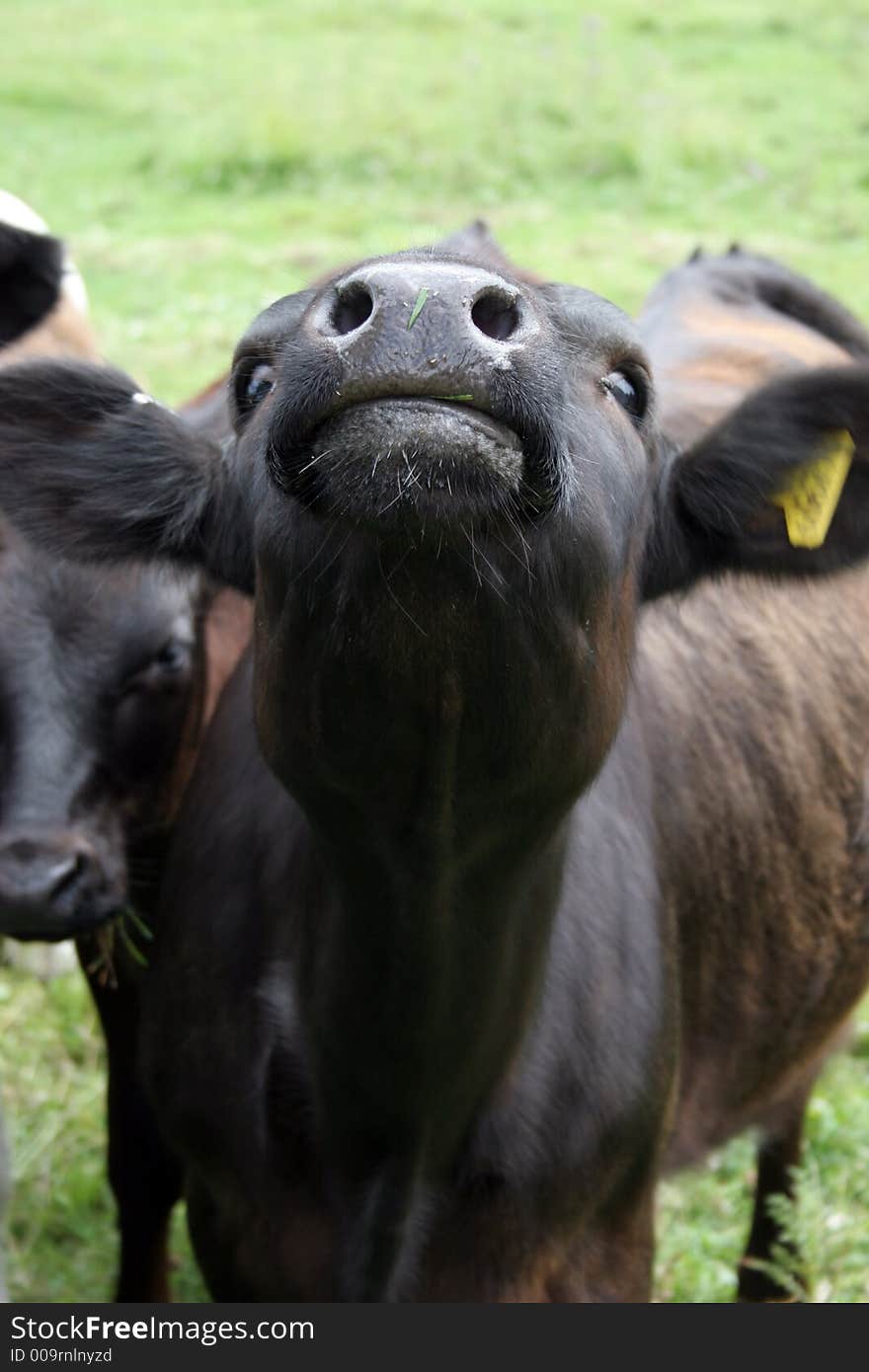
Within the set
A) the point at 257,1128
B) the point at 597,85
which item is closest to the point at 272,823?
the point at 257,1128

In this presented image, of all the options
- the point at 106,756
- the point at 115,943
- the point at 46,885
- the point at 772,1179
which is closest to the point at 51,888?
the point at 46,885

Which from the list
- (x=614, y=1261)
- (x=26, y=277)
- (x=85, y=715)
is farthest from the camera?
(x=26, y=277)

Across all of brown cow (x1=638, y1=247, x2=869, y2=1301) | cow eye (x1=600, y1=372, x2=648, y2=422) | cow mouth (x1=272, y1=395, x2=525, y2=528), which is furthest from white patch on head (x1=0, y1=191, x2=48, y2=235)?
cow mouth (x1=272, y1=395, x2=525, y2=528)

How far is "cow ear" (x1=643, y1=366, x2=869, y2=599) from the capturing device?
11.0ft

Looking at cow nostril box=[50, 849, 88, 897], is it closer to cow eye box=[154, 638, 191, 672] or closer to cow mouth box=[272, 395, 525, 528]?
cow eye box=[154, 638, 191, 672]

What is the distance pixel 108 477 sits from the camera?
11.2ft

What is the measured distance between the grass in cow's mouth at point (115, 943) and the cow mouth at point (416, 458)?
198cm

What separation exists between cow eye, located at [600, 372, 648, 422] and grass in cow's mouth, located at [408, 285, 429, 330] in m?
0.66

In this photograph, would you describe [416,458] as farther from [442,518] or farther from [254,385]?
[254,385]

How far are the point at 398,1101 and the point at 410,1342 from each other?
1.50 ft

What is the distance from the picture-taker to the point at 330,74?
1666 centimetres

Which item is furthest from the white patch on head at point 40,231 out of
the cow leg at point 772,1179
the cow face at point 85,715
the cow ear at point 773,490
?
the cow leg at point 772,1179

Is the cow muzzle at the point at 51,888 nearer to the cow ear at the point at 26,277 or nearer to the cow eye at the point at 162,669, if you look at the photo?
the cow eye at the point at 162,669

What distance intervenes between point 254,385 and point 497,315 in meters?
0.73
